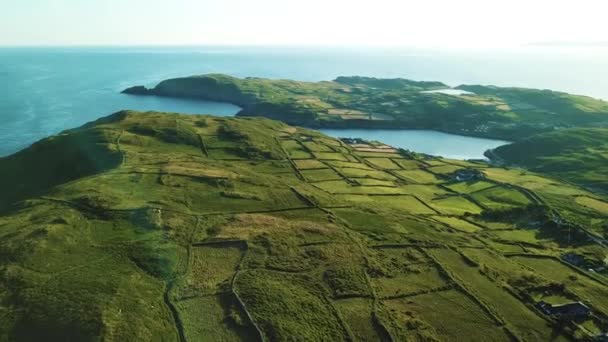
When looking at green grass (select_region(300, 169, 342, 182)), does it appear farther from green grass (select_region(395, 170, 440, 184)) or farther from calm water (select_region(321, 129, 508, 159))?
calm water (select_region(321, 129, 508, 159))

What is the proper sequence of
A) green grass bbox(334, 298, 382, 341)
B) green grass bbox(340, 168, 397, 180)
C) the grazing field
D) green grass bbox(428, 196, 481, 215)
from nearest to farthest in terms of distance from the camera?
green grass bbox(334, 298, 382, 341), green grass bbox(428, 196, 481, 215), the grazing field, green grass bbox(340, 168, 397, 180)

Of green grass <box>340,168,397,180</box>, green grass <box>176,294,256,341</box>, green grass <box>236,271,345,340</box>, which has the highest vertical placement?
green grass <box>236,271,345,340</box>

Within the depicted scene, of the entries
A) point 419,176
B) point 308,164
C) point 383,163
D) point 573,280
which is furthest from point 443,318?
Result: point 383,163

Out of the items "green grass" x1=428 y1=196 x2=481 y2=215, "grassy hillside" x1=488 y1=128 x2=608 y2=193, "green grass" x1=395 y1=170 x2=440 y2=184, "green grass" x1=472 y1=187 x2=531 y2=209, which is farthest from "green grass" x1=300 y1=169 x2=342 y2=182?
"grassy hillside" x1=488 y1=128 x2=608 y2=193

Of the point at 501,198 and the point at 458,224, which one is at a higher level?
the point at 458,224

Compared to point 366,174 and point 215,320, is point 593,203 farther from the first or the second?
point 215,320

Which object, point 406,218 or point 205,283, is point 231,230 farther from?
point 406,218

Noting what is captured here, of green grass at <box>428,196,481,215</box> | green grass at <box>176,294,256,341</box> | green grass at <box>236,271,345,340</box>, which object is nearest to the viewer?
green grass at <box>176,294,256,341</box>
